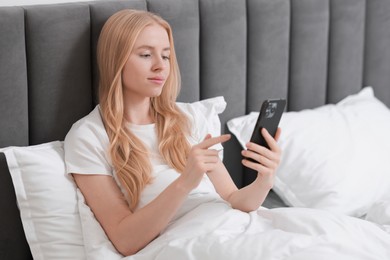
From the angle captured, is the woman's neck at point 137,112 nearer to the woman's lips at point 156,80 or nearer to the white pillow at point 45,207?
the woman's lips at point 156,80

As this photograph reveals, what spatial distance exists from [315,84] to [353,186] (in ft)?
1.44

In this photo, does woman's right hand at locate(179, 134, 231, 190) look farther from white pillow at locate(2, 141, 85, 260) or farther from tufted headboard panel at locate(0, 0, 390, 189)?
tufted headboard panel at locate(0, 0, 390, 189)

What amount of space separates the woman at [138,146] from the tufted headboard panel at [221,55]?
86 millimetres

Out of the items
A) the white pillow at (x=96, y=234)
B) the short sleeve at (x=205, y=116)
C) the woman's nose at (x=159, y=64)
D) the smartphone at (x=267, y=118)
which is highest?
the woman's nose at (x=159, y=64)

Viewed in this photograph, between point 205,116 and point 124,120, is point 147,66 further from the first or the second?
point 205,116

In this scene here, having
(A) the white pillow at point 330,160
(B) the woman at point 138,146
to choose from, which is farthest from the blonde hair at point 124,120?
(A) the white pillow at point 330,160

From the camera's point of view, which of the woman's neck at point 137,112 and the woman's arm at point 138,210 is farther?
the woman's neck at point 137,112

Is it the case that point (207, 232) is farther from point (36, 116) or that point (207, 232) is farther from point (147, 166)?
point (36, 116)

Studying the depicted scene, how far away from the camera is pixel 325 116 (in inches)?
96.6

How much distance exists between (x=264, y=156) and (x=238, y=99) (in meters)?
0.64

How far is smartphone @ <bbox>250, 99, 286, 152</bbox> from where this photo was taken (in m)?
1.70

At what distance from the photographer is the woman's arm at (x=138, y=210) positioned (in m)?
1.69

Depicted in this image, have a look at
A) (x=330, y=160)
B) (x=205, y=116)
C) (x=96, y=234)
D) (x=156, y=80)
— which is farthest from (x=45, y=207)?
(x=330, y=160)

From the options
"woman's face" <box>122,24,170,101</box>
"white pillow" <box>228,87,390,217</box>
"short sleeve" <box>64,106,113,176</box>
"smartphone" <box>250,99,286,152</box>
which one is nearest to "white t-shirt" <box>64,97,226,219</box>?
"short sleeve" <box>64,106,113,176</box>
